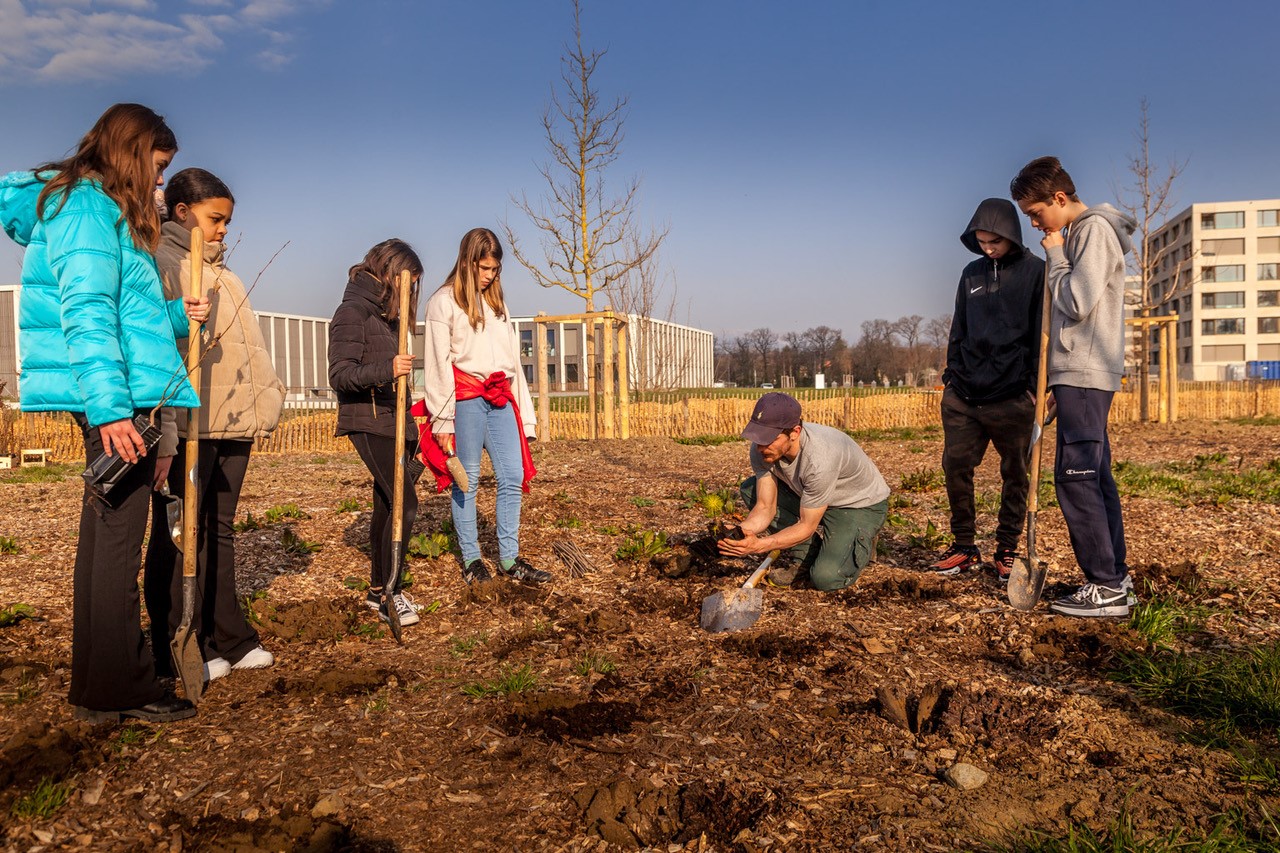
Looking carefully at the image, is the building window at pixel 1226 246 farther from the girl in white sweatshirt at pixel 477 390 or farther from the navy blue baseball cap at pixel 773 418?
the girl in white sweatshirt at pixel 477 390

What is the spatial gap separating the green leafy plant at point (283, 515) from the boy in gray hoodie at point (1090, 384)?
5390mm

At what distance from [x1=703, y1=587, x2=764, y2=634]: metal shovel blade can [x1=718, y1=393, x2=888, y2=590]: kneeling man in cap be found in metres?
0.29

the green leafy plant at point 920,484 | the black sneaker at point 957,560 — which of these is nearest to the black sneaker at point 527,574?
the black sneaker at point 957,560

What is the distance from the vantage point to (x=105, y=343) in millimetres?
2699

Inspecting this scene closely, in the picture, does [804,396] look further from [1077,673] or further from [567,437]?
[1077,673]

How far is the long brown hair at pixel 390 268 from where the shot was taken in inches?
163

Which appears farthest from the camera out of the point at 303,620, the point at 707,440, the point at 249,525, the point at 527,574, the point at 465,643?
the point at 707,440

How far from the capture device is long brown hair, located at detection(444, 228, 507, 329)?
4.53 metres

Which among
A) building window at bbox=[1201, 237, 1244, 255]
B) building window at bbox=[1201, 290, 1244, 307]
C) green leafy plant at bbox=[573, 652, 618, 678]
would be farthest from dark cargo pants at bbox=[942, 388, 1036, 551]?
building window at bbox=[1201, 290, 1244, 307]

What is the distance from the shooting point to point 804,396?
22062 mm

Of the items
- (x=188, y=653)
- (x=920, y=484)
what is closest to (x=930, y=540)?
(x=920, y=484)

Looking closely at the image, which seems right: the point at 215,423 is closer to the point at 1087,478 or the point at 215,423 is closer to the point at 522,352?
the point at 1087,478

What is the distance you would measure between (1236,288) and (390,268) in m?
86.9

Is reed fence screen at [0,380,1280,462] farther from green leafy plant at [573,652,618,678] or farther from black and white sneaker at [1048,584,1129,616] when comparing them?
black and white sneaker at [1048,584,1129,616]
